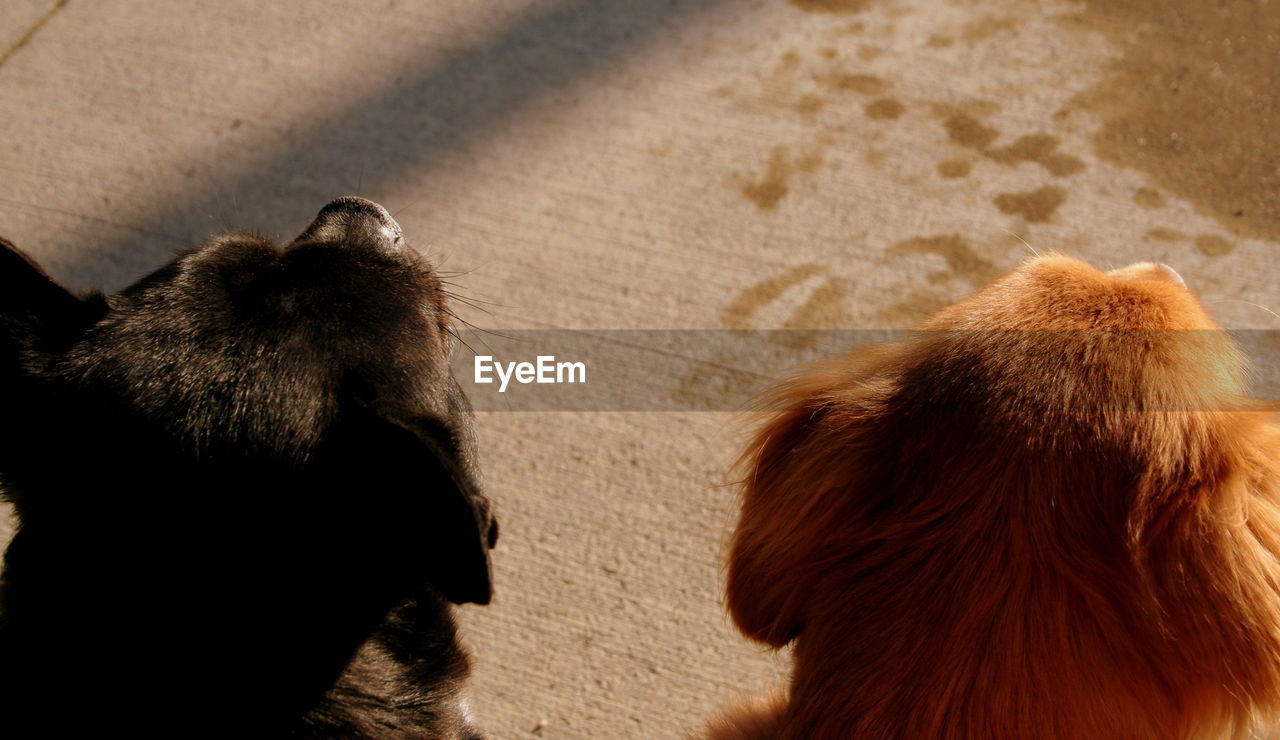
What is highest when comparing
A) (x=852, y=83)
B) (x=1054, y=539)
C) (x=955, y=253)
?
(x=852, y=83)

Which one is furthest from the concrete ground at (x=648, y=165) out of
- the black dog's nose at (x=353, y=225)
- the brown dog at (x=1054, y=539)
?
the brown dog at (x=1054, y=539)

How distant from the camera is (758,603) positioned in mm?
1835

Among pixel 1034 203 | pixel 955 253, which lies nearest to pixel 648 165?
pixel 955 253

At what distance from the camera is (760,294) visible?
11.7 ft

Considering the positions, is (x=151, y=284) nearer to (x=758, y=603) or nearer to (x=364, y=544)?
(x=364, y=544)

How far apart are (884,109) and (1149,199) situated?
3.28 feet

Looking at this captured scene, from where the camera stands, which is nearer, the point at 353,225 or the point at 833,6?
the point at 353,225

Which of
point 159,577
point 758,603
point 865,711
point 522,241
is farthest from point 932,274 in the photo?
point 159,577

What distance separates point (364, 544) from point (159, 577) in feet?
1.07

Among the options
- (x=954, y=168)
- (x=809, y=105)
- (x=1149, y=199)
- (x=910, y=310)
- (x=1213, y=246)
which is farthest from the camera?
(x=809, y=105)

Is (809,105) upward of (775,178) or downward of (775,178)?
upward

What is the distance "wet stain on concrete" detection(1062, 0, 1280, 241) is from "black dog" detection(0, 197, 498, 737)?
3045 mm

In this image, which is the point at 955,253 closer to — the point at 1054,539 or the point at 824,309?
the point at 824,309

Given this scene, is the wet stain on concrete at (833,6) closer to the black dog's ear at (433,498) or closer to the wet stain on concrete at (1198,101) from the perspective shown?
the wet stain on concrete at (1198,101)
